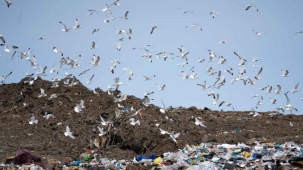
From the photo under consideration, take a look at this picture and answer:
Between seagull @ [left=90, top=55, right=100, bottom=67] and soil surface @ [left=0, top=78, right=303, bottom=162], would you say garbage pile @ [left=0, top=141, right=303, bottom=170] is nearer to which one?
soil surface @ [left=0, top=78, right=303, bottom=162]

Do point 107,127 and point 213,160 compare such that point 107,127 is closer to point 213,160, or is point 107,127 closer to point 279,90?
point 213,160

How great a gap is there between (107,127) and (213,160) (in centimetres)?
467

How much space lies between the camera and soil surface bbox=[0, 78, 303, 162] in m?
10.7

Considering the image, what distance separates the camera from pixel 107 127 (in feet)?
38.7

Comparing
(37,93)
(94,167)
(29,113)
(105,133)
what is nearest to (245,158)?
(94,167)

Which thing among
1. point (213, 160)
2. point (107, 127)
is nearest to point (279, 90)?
point (107, 127)

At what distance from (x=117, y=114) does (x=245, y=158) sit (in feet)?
16.2

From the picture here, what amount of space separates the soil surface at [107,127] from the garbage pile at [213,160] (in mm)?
1260

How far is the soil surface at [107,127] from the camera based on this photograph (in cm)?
1071

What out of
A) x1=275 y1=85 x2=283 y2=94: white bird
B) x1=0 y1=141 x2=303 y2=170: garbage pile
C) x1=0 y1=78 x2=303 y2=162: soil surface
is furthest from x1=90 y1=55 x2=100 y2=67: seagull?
x1=275 y1=85 x2=283 y2=94: white bird

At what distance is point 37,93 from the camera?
16047 mm

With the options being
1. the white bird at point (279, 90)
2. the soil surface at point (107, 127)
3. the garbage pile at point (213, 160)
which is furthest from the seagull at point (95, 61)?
the white bird at point (279, 90)

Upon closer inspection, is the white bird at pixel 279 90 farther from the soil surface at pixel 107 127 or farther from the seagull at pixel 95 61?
the seagull at pixel 95 61

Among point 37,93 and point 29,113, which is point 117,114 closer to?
point 29,113
